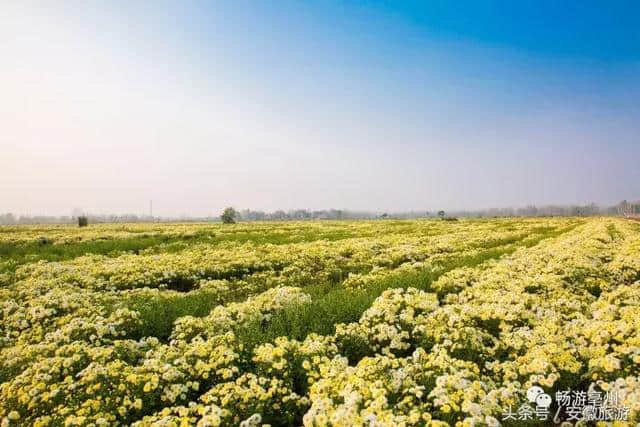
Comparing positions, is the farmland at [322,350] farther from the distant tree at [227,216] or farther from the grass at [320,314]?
the distant tree at [227,216]

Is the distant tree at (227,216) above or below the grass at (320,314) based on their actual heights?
above

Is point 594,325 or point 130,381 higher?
point 594,325

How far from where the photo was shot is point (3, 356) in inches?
323

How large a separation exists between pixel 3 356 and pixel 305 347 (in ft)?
22.4

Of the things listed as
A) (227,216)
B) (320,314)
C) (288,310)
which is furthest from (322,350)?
(227,216)

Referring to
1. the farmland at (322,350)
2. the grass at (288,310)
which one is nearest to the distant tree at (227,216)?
the farmland at (322,350)

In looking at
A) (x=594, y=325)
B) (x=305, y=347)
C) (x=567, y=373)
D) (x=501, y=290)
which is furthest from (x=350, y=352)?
(x=501, y=290)

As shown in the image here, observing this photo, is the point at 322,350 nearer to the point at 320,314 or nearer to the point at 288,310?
the point at 320,314

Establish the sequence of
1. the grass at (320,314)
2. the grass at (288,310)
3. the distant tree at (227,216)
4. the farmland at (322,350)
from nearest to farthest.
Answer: the farmland at (322,350) < the grass at (320,314) < the grass at (288,310) < the distant tree at (227,216)

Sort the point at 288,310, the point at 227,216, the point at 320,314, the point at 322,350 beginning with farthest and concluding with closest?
the point at 227,216 < the point at 288,310 < the point at 320,314 < the point at 322,350

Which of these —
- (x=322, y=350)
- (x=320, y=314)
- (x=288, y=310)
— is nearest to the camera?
(x=322, y=350)

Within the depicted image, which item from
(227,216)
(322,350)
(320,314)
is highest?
(227,216)

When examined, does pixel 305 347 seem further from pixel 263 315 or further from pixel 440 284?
pixel 440 284

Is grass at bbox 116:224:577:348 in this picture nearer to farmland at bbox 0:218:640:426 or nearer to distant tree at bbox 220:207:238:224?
farmland at bbox 0:218:640:426
